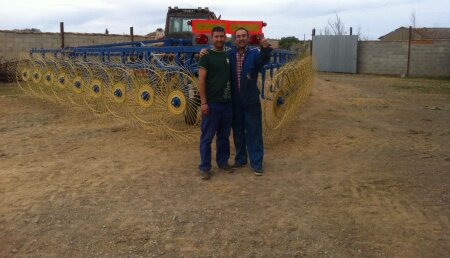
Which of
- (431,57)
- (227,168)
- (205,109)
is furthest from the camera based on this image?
(431,57)

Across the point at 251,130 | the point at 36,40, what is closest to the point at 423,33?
the point at 36,40

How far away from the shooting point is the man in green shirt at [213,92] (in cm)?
433

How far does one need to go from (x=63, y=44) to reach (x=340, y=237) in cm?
1537

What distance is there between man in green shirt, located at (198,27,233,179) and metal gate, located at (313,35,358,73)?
16.4 m

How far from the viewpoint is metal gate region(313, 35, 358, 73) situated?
2052 cm

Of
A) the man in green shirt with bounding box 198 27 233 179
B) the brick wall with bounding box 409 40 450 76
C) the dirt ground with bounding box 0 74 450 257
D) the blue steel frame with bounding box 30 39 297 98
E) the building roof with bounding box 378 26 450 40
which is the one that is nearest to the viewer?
the dirt ground with bounding box 0 74 450 257

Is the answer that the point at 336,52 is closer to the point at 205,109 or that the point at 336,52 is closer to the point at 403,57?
the point at 403,57

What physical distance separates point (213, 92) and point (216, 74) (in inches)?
7.2

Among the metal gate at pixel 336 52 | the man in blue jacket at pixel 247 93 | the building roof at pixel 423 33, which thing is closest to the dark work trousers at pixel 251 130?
the man in blue jacket at pixel 247 93

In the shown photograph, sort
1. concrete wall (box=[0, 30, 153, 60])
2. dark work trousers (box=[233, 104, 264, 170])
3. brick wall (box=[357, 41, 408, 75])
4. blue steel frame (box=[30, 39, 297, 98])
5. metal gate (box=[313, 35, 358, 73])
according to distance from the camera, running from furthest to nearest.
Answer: metal gate (box=[313, 35, 358, 73]) < brick wall (box=[357, 41, 408, 75]) < concrete wall (box=[0, 30, 153, 60]) < blue steel frame (box=[30, 39, 297, 98]) < dark work trousers (box=[233, 104, 264, 170])

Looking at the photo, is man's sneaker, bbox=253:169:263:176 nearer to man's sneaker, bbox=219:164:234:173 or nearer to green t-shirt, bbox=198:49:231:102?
man's sneaker, bbox=219:164:234:173

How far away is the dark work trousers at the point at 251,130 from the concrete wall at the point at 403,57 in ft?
53.1

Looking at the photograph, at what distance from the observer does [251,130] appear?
15.1ft

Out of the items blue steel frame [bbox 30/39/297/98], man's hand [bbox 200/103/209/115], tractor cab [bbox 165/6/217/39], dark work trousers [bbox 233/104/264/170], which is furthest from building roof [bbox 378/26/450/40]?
man's hand [bbox 200/103/209/115]
